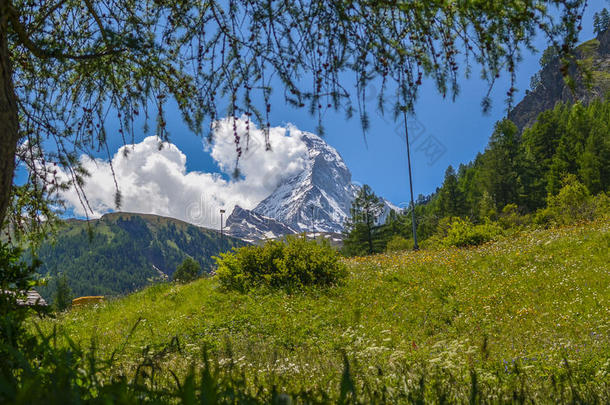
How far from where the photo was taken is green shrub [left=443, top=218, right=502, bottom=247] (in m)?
16.8

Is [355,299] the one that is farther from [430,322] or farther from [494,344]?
[494,344]

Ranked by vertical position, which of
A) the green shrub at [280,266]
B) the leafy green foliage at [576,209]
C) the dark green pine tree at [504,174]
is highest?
the dark green pine tree at [504,174]

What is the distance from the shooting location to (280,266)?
1049 cm

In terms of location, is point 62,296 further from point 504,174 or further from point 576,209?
point 504,174

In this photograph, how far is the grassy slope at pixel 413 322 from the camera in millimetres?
3932

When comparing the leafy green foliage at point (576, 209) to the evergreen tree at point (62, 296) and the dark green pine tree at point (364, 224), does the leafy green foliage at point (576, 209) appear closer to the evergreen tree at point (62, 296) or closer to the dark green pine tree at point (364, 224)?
the dark green pine tree at point (364, 224)

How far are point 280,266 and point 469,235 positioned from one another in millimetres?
10668

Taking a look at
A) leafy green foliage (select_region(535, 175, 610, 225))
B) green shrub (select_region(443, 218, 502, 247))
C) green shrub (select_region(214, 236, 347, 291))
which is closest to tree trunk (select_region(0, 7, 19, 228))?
green shrub (select_region(214, 236, 347, 291))

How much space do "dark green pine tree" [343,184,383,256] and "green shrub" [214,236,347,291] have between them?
43626 mm

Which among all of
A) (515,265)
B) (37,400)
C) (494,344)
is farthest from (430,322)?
(37,400)

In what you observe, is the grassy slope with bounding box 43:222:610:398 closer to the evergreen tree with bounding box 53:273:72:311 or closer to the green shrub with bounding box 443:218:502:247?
the green shrub with bounding box 443:218:502:247

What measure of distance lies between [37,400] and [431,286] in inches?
359

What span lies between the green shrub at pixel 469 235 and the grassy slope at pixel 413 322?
173 inches

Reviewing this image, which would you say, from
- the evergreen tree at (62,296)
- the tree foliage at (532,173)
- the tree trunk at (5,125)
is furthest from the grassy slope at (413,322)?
the evergreen tree at (62,296)
